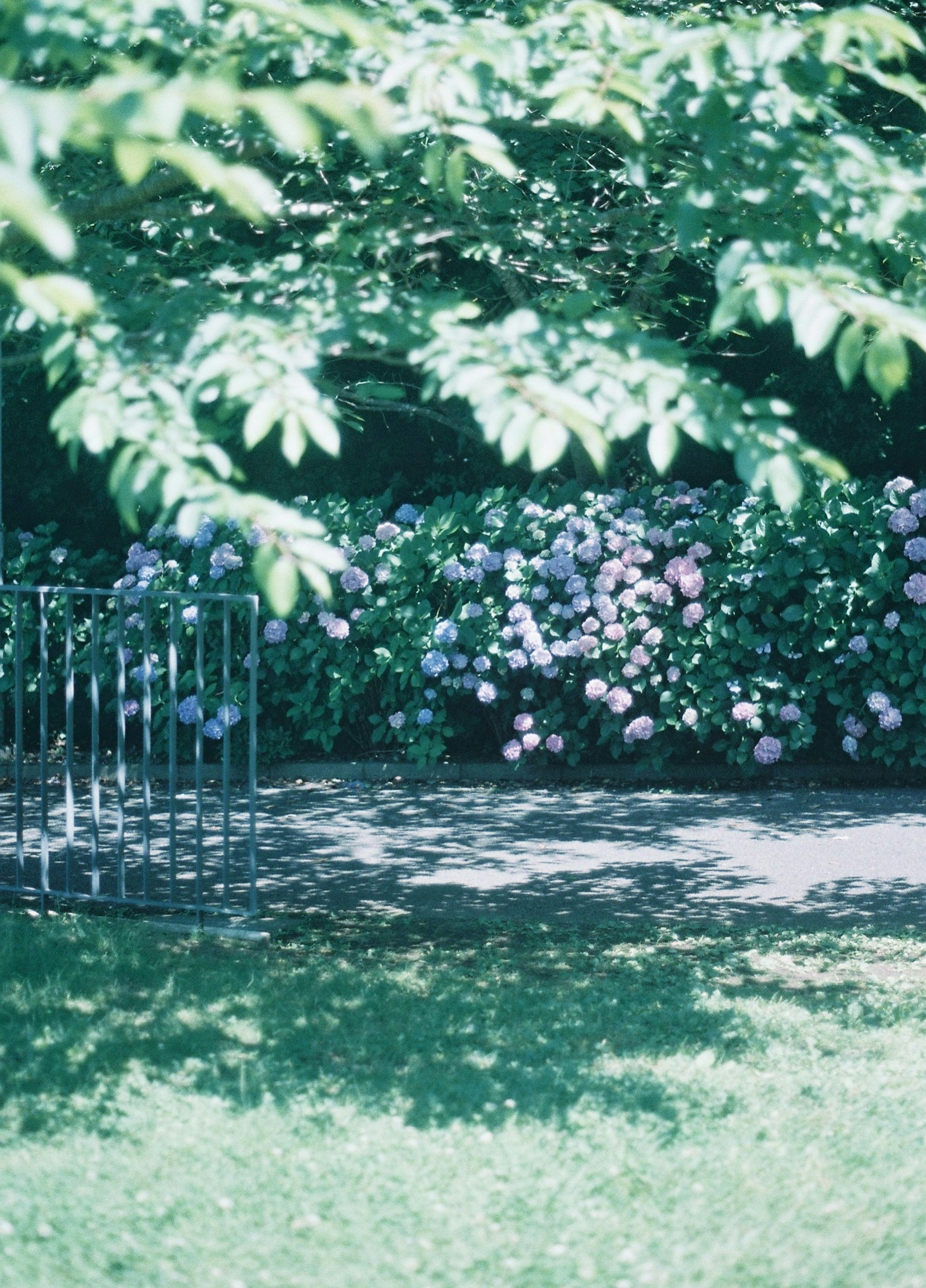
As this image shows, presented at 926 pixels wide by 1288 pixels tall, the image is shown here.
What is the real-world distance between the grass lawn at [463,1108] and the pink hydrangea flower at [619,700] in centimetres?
306

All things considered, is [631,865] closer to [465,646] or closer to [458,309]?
[465,646]

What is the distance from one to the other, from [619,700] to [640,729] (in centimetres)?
22

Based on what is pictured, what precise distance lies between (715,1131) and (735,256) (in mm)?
2358

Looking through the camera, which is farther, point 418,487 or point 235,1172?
point 418,487

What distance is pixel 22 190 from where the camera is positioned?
2121mm

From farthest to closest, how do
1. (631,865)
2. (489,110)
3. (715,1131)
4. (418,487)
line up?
1. (418,487)
2. (631,865)
3. (715,1131)
4. (489,110)

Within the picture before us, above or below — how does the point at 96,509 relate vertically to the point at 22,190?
above

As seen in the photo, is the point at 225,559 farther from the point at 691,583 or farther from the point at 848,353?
the point at 848,353

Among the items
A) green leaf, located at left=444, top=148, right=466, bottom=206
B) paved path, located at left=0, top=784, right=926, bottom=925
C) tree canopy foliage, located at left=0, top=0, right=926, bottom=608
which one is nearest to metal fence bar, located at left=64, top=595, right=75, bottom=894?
paved path, located at left=0, top=784, right=926, bottom=925

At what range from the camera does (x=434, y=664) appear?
968 centimetres

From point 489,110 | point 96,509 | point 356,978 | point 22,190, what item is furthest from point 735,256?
point 96,509

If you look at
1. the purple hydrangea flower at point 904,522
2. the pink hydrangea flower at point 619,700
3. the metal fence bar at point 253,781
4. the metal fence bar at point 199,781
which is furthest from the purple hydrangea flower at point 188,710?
the purple hydrangea flower at point 904,522

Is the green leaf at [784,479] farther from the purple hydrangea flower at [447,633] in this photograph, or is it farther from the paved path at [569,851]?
the purple hydrangea flower at [447,633]

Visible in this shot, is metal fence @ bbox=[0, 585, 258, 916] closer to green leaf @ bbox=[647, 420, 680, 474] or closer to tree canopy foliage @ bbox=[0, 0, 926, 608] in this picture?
tree canopy foliage @ bbox=[0, 0, 926, 608]
